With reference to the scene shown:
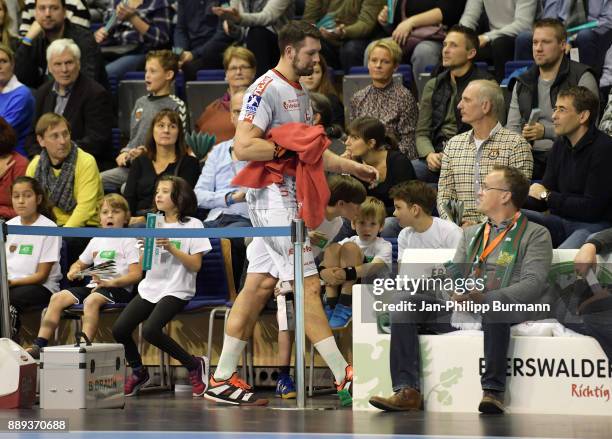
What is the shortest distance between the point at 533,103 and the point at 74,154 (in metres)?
3.62

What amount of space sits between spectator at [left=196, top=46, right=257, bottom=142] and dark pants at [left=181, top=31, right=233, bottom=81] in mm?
1006

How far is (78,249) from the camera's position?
9680mm

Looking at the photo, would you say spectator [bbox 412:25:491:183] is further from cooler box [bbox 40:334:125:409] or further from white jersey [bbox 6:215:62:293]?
cooler box [bbox 40:334:125:409]

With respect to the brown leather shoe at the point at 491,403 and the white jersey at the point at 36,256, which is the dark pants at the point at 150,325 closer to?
the white jersey at the point at 36,256

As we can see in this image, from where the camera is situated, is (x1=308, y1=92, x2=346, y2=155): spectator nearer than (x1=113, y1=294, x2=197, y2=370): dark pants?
No

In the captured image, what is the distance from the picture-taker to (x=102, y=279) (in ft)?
29.5

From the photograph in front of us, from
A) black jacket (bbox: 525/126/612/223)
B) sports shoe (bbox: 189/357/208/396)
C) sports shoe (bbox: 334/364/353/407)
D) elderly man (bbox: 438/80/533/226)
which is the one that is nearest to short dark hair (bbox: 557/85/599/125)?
black jacket (bbox: 525/126/612/223)

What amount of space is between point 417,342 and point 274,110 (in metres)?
1.56

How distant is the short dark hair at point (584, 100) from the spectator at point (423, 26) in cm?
222

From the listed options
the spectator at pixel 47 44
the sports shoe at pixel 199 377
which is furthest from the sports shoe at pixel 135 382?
the spectator at pixel 47 44

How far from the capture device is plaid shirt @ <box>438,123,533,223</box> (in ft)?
28.9

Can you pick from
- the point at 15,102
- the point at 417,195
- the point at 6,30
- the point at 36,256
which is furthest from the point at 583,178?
the point at 6,30

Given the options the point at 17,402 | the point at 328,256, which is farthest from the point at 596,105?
the point at 17,402

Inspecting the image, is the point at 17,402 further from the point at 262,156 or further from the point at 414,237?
the point at 414,237
